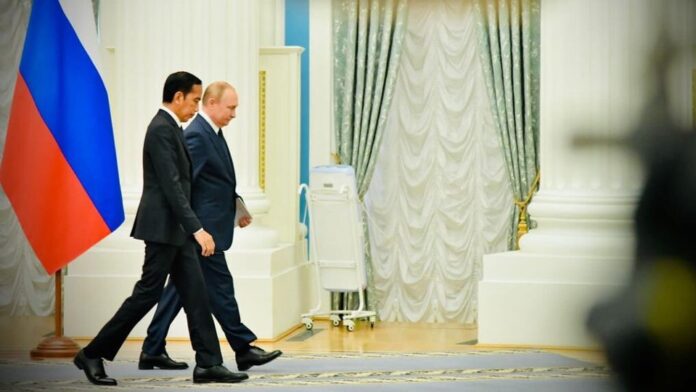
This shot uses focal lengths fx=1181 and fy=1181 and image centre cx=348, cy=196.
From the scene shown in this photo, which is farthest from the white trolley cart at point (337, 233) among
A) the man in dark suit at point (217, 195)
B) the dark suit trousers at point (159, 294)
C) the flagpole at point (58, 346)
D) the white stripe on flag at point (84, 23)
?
the white stripe on flag at point (84, 23)

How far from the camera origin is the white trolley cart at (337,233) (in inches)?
318

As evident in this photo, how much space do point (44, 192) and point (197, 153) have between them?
2169mm

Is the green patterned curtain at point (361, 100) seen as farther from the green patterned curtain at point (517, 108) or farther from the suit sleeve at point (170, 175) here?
the suit sleeve at point (170, 175)

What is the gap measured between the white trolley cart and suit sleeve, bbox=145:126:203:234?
3604 mm

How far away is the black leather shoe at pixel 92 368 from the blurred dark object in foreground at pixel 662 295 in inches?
174

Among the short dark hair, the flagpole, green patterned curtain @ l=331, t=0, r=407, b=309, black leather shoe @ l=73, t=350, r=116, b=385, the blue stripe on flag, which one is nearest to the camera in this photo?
the blue stripe on flag

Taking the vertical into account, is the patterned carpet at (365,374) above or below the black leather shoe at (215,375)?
below

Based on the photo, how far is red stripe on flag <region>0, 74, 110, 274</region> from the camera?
262 cm

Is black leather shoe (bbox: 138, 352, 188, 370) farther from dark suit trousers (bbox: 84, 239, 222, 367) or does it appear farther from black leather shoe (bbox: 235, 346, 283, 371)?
dark suit trousers (bbox: 84, 239, 222, 367)

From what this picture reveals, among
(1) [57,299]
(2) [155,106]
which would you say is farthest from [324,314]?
(1) [57,299]

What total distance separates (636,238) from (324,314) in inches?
314

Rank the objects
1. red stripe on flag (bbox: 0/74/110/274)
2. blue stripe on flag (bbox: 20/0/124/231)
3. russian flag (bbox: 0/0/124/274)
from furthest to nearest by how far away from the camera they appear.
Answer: blue stripe on flag (bbox: 20/0/124/231)
russian flag (bbox: 0/0/124/274)
red stripe on flag (bbox: 0/74/110/274)

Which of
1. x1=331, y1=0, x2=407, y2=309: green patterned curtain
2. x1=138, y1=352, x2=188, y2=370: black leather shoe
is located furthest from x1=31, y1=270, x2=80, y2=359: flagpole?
x1=331, y1=0, x2=407, y2=309: green patterned curtain

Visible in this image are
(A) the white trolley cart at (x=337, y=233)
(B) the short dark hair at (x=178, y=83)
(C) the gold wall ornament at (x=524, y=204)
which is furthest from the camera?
(C) the gold wall ornament at (x=524, y=204)
